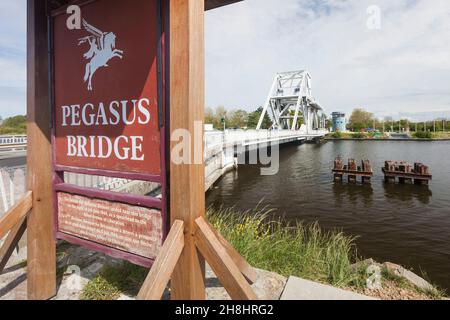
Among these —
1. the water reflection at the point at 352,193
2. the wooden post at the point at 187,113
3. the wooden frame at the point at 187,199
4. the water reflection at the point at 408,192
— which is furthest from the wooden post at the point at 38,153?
the water reflection at the point at 408,192

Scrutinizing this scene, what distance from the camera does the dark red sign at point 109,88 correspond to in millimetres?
2098

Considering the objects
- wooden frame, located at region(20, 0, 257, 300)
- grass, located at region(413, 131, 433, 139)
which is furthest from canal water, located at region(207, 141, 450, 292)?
grass, located at region(413, 131, 433, 139)

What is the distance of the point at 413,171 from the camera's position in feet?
62.0

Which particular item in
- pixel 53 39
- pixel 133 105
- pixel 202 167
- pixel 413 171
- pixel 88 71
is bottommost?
pixel 413 171

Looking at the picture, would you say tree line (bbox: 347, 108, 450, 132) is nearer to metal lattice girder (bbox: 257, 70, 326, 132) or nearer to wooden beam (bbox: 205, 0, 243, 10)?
metal lattice girder (bbox: 257, 70, 326, 132)

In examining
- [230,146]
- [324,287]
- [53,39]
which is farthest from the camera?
[230,146]

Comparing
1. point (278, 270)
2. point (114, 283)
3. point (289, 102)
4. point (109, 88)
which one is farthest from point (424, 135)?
point (109, 88)

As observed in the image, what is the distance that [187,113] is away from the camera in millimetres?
1771

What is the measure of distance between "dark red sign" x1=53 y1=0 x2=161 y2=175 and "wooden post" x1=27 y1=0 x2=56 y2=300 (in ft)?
0.35

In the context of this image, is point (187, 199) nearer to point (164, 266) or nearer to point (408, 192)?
point (164, 266)

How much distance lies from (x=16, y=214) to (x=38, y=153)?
1.88 feet
